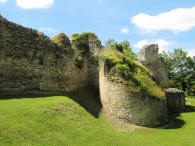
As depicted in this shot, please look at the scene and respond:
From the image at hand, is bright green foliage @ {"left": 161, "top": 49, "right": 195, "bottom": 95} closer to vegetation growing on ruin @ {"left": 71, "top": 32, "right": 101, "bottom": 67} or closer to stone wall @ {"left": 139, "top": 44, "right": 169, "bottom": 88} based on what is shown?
stone wall @ {"left": 139, "top": 44, "right": 169, "bottom": 88}

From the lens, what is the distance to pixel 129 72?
39.9 ft

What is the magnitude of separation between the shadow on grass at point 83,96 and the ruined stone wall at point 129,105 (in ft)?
3.42

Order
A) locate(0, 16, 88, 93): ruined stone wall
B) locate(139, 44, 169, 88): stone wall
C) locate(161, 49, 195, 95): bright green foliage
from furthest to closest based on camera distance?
locate(161, 49, 195, 95): bright green foliage < locate(139, 44, 169, 88): stone wall < locate(0, 16, 88, 93): ruined stone wall

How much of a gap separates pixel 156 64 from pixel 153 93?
11.7 meters

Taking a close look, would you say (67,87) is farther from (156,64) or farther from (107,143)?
(156,64)

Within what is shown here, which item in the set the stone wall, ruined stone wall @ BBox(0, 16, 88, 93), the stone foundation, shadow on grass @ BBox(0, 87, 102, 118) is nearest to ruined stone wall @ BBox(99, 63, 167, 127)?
shadow on grass @ BBox(0, 87, 102, 118)

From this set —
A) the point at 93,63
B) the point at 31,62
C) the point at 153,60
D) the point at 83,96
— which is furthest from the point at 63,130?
the point at 153,60

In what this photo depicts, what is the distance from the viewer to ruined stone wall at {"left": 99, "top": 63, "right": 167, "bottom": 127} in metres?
11.2

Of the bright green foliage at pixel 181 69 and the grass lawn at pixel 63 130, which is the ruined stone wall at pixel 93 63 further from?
the bright green foliage at pixel 181 69

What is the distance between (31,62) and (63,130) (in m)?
6.05

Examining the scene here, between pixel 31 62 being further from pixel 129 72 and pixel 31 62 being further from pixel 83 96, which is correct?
pixel 129 72

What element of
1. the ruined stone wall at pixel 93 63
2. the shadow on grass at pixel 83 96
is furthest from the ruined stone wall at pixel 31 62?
the ruined stone wall at pixel 93 63

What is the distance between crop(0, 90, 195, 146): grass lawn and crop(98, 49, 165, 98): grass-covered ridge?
2876 millimetres

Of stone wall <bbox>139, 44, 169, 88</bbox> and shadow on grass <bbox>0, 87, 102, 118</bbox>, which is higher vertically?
stone wall <bbox>139, 44, 169, 88</bbox>
